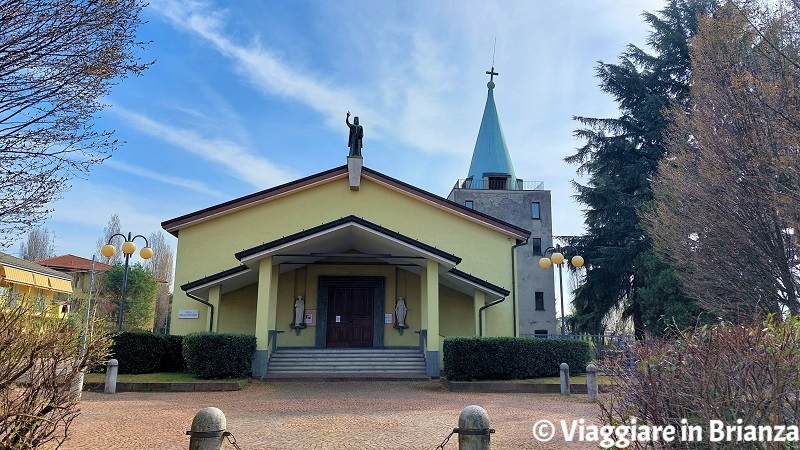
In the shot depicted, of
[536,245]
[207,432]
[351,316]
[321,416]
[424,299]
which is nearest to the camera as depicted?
[207,432]

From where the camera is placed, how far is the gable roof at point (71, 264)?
39.9 meters

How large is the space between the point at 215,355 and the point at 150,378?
1914 millimetres

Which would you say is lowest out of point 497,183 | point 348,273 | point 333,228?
point 348,273

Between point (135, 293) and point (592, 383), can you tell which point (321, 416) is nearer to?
point (592, 383)

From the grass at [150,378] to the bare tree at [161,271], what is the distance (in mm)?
36702

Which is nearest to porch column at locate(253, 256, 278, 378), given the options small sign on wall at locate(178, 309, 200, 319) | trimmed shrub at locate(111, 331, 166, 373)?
trimmed shrub at locate(111, 331, 166, 373)

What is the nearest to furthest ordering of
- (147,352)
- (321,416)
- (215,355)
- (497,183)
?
(321,416), (215,355), (147,352), (497,183)

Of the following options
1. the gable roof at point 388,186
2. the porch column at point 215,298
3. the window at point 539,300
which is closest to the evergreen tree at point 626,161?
the window at point 539,300

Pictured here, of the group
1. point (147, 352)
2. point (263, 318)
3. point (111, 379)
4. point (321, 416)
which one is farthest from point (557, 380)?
point (147, 352)

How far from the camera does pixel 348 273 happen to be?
20.8 meters

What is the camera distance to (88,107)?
7.70m

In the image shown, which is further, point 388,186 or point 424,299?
point 388,186

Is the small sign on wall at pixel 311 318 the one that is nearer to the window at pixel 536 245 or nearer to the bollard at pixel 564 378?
the bollard at pixel 564 378

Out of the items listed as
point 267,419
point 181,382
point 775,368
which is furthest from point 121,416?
point 775,368
